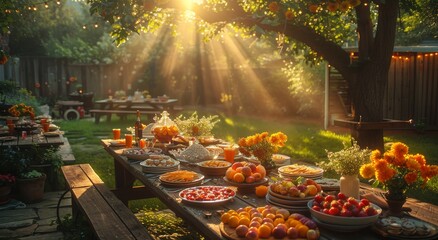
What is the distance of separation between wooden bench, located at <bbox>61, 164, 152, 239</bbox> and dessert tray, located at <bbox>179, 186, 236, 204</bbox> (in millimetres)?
421

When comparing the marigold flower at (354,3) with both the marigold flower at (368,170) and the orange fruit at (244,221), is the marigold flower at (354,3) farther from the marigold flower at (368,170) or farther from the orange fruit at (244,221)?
the orange fruit at (244,221)

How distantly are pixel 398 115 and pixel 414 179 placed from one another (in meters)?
11.7

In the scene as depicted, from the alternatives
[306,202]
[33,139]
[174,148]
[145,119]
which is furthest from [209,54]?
[306,202]

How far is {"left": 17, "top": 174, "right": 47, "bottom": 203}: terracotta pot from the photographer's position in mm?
6293

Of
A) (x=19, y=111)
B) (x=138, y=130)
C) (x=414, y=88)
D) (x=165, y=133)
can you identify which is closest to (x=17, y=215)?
(x=138, y=130)

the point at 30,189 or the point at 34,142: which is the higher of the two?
the point at 34,142

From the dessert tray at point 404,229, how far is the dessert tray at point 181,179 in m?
1.57

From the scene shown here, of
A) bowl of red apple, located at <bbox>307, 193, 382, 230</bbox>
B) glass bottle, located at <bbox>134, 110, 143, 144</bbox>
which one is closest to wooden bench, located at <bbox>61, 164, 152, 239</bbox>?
glass bottle, located at <bbox>134, 110, 143, 144</bbox>

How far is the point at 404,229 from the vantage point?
257 cm

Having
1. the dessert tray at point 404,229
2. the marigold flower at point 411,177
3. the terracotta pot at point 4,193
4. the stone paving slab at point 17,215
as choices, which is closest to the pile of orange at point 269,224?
the dessert tray at point 404,229

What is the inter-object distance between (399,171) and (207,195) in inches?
51.8

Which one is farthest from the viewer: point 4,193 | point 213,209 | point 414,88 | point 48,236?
point 414,88

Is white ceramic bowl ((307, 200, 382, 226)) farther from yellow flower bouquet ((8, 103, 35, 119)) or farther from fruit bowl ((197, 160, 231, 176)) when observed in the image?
yellow flower bouquet ((8, 103, 35, 119))

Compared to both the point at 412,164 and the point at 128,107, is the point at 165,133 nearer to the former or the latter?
the point at 412,164
